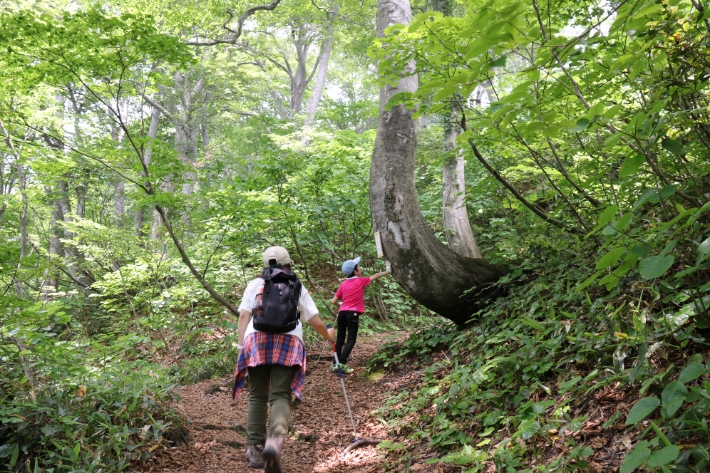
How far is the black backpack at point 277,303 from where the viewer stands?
10.5ft

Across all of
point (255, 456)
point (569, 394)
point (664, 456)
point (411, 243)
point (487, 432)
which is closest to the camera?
point (664, 456)

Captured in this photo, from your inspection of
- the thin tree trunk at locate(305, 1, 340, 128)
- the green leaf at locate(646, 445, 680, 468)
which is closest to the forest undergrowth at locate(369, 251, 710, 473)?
the green leaf at locate(646, 445, 680, 468)

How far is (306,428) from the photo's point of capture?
15.0 feet

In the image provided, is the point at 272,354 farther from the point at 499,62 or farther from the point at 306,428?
the point at 499,62

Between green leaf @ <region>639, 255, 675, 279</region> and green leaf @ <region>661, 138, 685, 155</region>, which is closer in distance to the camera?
green leaf @ <region>639, 255, 675, 279</region>

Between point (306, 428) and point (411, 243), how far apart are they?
2457 mm

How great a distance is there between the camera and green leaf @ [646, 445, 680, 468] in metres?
1.31

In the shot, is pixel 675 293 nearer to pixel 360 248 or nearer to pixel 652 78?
pixel 652 78

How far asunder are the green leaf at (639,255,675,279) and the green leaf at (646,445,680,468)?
1.82 ft

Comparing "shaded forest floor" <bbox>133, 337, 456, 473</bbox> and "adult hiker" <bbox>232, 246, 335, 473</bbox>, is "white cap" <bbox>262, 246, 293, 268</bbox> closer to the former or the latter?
"adult hiker" <bbox>232, 246, 335, 473</bbox>

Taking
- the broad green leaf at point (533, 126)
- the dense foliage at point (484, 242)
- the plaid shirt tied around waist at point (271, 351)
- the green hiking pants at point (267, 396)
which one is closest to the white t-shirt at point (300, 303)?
the plaid shirt tied around waist at point (271, 351)

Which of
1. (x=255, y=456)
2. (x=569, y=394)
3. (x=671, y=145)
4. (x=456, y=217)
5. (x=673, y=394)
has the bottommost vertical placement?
(x=255, y=456)

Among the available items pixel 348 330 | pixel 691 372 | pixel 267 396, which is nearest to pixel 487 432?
pixel 691 372

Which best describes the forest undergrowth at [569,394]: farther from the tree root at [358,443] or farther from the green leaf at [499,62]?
the green leaf at [499,62]
